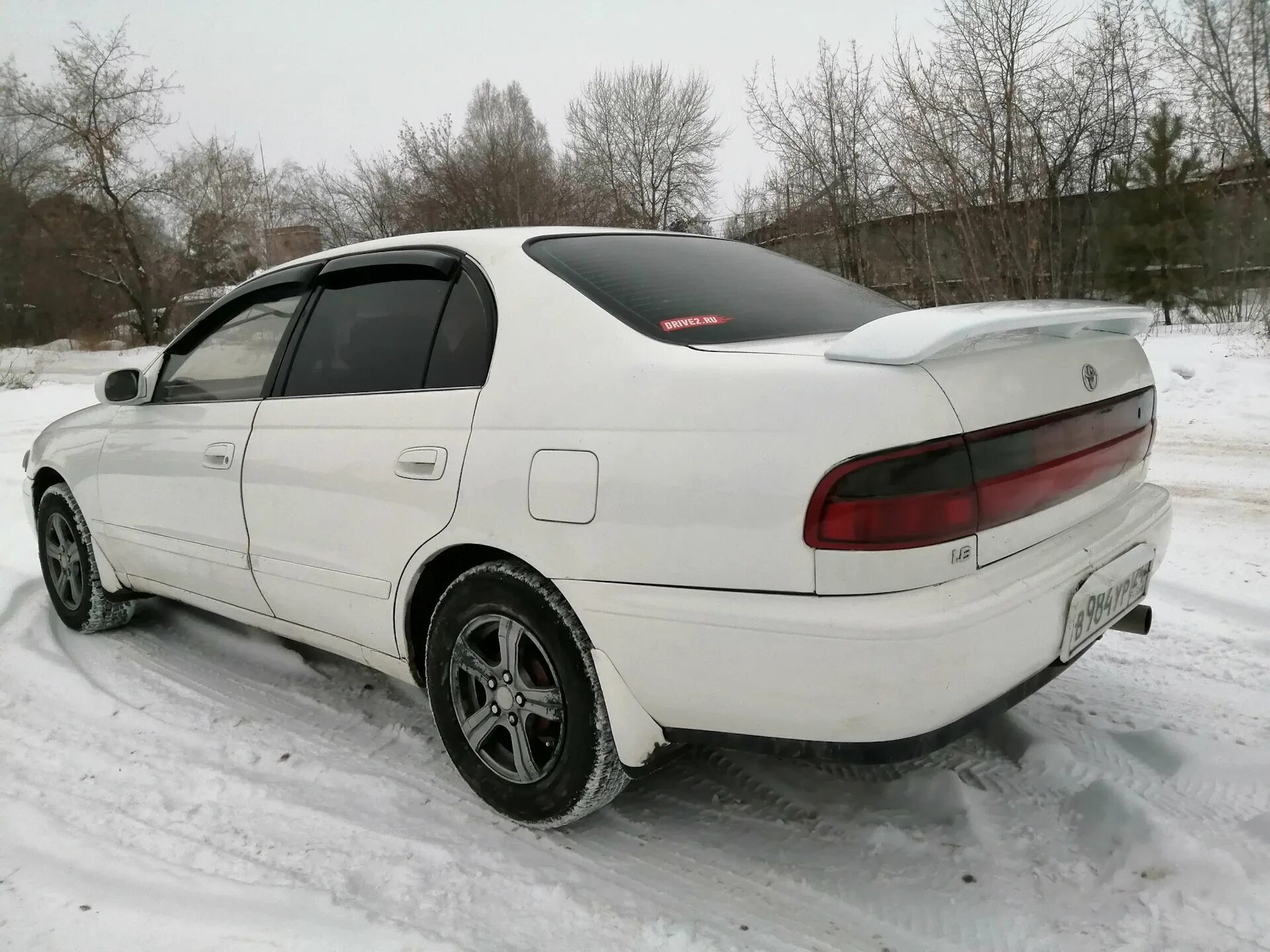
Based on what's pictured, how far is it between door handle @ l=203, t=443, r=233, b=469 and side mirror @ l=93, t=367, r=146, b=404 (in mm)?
665

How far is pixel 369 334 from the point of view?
8.68 feet

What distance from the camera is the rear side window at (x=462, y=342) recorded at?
227 centimetres

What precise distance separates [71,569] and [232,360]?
1.48 metres

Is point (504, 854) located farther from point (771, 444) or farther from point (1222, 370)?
point (1222, 370)

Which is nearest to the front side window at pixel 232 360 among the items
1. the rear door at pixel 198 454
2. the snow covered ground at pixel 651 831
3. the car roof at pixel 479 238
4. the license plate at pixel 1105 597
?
the rear door at pixel 198 454

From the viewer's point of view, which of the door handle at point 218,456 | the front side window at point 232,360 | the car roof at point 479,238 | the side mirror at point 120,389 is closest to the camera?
the car roof at point 479,238

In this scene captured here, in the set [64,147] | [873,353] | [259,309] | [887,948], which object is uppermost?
[64,147]

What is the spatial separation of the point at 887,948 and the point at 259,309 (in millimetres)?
2832

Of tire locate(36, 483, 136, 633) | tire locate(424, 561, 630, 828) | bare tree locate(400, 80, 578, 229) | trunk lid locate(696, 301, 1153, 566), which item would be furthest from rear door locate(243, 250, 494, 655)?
bare tree locate(400, 80, 578, 229)

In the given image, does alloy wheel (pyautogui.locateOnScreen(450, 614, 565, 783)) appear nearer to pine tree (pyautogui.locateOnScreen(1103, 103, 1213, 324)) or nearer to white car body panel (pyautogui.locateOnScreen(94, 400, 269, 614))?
white car body panel (pyautogui.locateOnScreen(94, 400, 269, 614))

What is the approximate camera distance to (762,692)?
1742mm

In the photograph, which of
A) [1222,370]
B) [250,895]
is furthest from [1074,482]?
[1222,370]

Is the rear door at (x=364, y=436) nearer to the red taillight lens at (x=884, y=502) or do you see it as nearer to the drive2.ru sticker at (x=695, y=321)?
the drive2.ru sticker at (x=695, y=321)

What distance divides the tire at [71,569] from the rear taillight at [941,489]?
3413 mm
